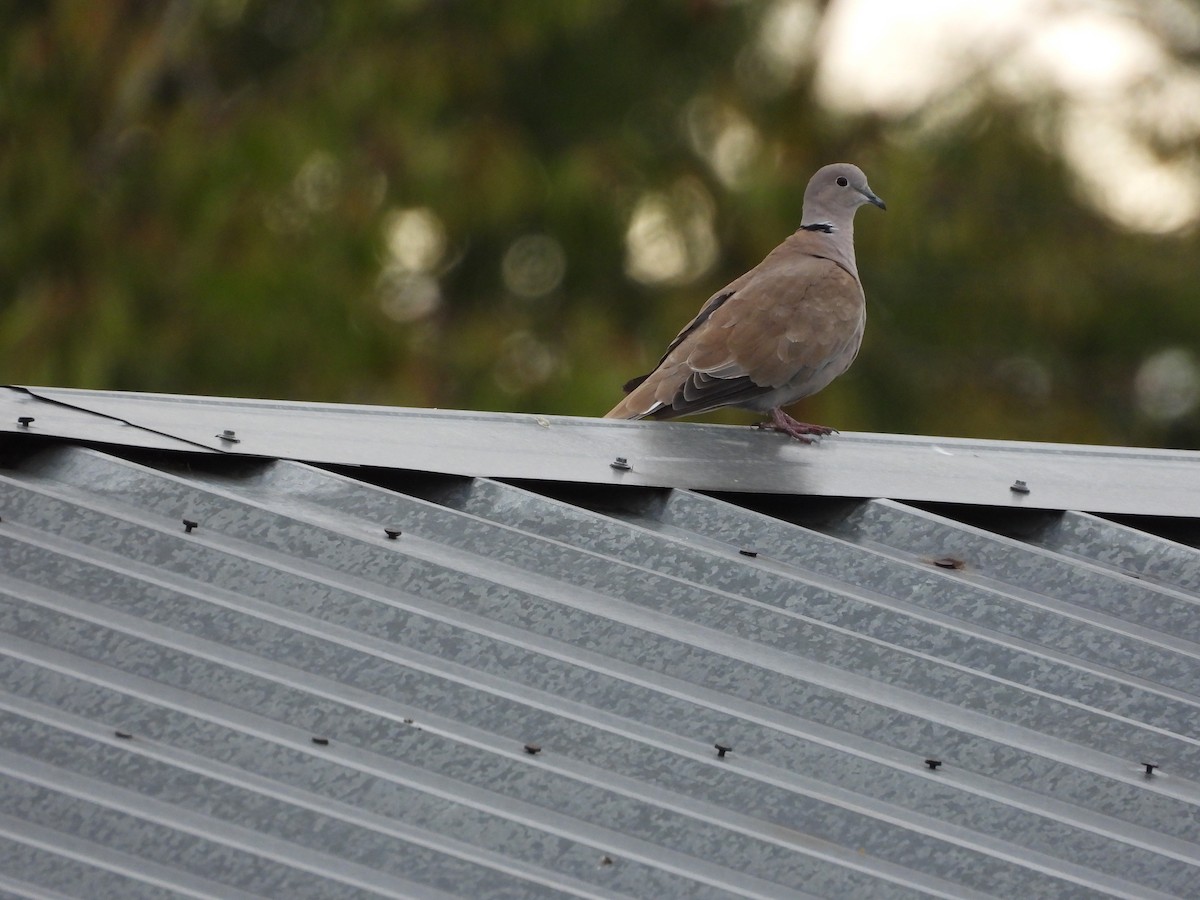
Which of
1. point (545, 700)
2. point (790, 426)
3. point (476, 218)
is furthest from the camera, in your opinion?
point (476, 218)

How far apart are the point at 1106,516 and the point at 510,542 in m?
1.25

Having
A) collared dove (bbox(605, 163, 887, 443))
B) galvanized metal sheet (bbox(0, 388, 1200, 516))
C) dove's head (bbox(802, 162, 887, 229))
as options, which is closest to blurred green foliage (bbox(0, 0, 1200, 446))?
dove's head (bbox(802, 162, 887, 229))

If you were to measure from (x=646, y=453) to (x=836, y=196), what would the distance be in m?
2.74

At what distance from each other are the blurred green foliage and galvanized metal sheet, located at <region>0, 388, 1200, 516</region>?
226 inches

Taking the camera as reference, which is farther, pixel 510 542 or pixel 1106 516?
pixel 1106 516

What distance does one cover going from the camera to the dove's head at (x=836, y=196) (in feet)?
18.6

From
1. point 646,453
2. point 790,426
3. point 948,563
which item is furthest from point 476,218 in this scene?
point 948,563

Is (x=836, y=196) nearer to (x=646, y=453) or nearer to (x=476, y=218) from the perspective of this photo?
(x=646, y=453)

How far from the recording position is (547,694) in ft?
7.84

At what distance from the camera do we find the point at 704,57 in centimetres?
Answer: 1298

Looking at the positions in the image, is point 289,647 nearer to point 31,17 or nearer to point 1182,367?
point 31,17

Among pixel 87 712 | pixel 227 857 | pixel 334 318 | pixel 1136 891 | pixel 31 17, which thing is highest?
pixel 31 17

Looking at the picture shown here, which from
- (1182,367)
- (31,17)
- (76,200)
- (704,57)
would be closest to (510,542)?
(76,200)

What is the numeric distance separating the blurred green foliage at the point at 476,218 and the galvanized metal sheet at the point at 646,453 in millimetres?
5750
